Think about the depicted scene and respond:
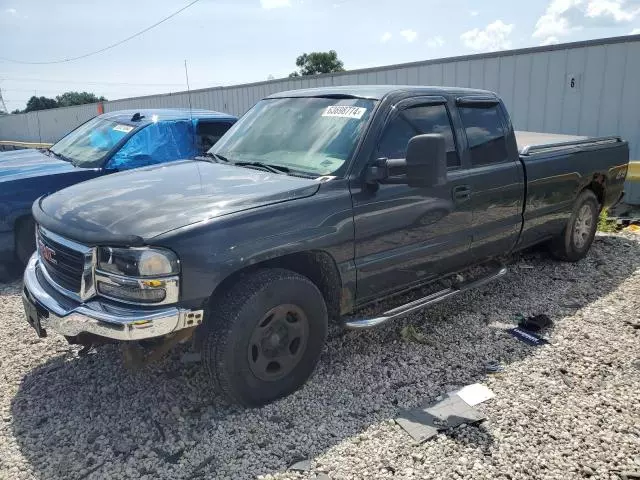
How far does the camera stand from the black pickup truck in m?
2.76

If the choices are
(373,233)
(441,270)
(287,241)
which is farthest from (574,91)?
(287,241)

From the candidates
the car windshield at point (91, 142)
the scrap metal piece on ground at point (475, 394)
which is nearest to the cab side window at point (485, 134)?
the scrap metal piece on ground at point (475, 394)

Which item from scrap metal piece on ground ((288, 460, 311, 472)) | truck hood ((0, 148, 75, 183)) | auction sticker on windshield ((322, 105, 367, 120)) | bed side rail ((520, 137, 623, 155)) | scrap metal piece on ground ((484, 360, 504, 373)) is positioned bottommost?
scrap metal piece on ground ((484, 360, 504, 373))

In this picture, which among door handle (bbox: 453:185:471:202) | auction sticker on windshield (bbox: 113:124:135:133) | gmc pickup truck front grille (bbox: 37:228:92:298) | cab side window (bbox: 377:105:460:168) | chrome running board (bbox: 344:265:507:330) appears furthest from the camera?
auction sticker on windshield (bbox: 113:124:135:133)

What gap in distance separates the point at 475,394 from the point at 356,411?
786 mm

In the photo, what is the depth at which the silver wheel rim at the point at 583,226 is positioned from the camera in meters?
5.89

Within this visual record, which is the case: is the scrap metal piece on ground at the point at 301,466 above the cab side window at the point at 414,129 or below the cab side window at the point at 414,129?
below

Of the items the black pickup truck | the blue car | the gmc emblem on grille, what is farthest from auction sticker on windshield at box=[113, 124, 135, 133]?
the gmc emblem on grille

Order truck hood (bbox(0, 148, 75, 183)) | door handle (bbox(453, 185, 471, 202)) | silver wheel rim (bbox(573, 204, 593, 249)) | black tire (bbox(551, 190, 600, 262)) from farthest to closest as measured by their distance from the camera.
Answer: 1. silver wheel rim (bbox(573, 204, 593, 249))
2. black tire (bbox(551, 190, 600, 262))
3. truck hood (bbox(0, 148, 75, 183))
4. door handle (bbox(453, 185, 471, 202))

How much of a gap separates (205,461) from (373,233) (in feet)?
5.58

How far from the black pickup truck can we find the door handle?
0.05 ft

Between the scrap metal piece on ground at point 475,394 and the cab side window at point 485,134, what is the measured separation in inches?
69.8

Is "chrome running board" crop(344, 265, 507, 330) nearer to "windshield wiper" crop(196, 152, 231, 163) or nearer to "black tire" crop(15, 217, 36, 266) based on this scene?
"windshield wiper" crop(196, 152, 231, 163)

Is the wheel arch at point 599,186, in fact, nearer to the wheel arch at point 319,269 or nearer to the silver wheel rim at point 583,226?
the silver wheel rim at point 583,226
